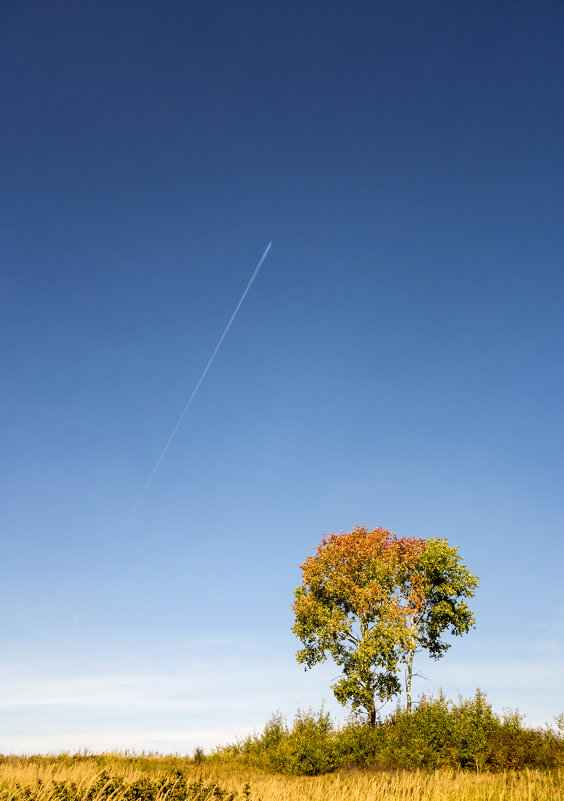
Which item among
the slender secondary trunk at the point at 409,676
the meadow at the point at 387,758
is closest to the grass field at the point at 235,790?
the meadow at the point at 387,758

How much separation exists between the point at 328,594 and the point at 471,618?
9419mm

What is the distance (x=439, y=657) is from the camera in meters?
34.8

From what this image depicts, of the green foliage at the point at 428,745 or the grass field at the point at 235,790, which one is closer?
the grass field at the point at 235,790

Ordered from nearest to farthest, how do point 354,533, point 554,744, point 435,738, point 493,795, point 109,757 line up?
point 493,795 → point 554,744 → point 435,738 → point 109,757 → point 354,533

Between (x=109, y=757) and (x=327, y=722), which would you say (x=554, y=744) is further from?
(x=109, y=757)

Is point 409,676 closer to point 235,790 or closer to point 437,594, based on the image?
point 437,594

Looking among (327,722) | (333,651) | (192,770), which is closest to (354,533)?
(333,651)

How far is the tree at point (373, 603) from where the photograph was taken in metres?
32.3

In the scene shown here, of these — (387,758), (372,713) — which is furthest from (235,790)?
(372,713)

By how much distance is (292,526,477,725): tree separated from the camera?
32.3 meters

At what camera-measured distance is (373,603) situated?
34.1 meters

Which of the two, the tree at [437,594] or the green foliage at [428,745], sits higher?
the tree at [437,594]

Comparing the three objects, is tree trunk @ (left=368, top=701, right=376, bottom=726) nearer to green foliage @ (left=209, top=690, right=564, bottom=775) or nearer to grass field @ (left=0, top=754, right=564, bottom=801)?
green foliage @ (left=209, top=690, right=564, bottom=775)

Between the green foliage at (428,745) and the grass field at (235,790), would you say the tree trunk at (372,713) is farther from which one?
the grass field at (235,790)
